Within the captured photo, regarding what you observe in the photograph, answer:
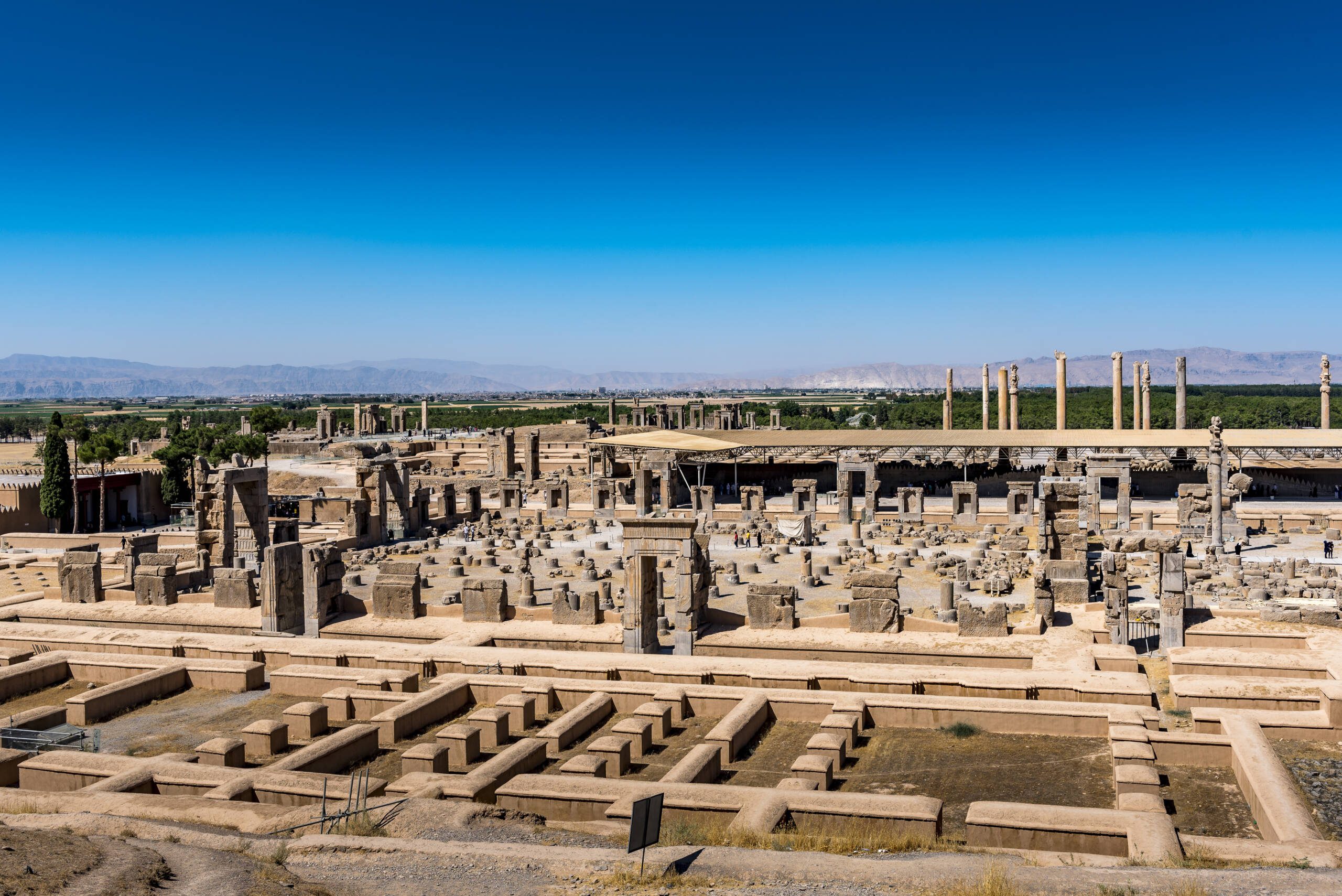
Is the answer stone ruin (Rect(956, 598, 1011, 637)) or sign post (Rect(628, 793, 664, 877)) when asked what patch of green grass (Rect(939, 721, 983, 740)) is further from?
sign post (Rect(628, 793, 664, 877))

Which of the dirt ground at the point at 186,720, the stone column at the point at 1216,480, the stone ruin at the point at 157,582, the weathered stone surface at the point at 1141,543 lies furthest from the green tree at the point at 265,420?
the weathered stone surface at the point at 1141,543

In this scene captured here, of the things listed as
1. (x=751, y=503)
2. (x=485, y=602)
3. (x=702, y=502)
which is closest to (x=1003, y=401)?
(x=751, y=503)

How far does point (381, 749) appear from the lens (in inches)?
621

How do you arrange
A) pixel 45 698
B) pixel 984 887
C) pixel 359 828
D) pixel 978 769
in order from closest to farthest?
1. pixel 984 887
2. pixel 359 828
3. pixel 978 769
4. pixel 45 698

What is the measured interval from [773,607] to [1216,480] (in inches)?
758

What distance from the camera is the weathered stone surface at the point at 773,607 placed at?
75.7ft

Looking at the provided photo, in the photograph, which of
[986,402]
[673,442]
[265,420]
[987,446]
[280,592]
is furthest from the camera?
[265,420]

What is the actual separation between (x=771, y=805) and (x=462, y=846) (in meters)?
3.28

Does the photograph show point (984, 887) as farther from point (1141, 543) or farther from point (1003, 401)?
point (1003, 401)

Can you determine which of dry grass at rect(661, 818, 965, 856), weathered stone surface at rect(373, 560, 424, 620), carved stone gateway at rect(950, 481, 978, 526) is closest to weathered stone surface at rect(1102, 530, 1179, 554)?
dry grass at rect(661, 818, 965, 856)

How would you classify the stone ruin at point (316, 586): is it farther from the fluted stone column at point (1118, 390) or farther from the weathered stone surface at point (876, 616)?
the fluted stone column at point (1118, 390)

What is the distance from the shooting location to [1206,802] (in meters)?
12.8

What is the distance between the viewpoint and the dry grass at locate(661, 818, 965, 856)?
10.7m

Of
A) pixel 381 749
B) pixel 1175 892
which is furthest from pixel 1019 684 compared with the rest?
pixel 381 749
